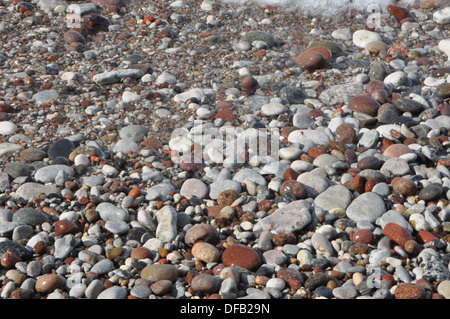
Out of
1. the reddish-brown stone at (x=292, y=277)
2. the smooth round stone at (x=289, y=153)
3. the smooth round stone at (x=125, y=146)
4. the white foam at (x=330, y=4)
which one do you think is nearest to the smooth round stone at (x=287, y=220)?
the reddish-brown stone at (x=292, y=277)

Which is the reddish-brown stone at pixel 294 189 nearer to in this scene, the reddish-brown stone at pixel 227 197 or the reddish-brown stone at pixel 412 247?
the reddish-brown stone at pixel 227 197

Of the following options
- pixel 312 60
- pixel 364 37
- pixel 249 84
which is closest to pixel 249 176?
pixel 249 84

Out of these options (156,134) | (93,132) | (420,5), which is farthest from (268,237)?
(420,5)

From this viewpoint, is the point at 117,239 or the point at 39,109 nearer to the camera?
the point at 117,239

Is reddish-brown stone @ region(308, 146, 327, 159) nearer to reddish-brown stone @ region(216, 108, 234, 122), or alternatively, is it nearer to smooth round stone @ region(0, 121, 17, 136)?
reddish-brown stone @ region(216, 108, 234, 122)

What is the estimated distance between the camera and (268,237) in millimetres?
2941

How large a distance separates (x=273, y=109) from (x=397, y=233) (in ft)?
5.04

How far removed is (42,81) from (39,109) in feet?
1.51

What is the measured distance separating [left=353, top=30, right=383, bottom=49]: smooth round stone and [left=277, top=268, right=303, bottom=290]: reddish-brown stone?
3070mm

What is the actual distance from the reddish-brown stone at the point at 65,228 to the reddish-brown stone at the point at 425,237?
194 centimetres

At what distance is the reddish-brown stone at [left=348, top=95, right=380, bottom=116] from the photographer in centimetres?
404

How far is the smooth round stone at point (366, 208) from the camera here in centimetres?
307

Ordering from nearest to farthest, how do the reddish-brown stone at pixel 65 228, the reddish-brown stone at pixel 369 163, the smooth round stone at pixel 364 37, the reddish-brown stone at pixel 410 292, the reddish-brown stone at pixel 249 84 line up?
the reddish-brown stone at pixel 410 292 < the reddish-brown stone at pixel 65 228 < the reddish-brown stone at pixel 369 163 < the reddish-brown stone at pixel 249 84 < the smooth round stone at pixel 364 37
